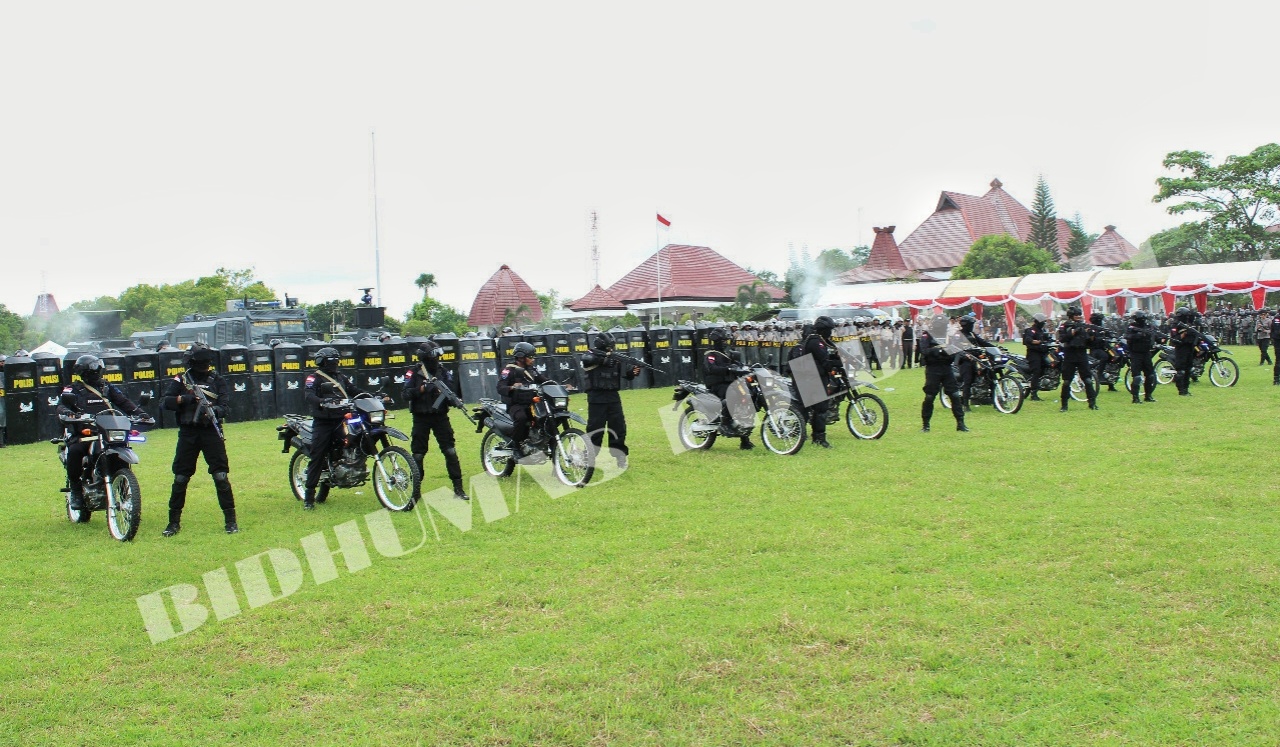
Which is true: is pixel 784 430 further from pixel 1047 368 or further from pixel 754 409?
pixel 1047 368

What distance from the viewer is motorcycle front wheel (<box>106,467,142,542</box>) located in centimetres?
845

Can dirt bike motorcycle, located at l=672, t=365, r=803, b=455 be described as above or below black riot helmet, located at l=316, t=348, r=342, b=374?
below

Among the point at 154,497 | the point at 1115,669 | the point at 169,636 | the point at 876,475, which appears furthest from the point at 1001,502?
the point at 154,497

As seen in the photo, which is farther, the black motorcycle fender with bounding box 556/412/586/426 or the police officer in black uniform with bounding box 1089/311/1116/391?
the police officer in black uniform with bounding box 1089/311/1116/391

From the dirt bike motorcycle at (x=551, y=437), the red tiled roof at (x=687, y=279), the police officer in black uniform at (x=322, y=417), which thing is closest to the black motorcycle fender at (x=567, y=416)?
the dirt bike motorcycle at (x=551, y=437)

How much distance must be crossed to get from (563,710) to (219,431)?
18.2 ft

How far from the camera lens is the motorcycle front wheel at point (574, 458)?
10406 millimetres

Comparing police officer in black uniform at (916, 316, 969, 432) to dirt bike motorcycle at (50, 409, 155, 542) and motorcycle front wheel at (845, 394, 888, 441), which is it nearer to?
motorcycle front wheel at (845, 394, 888, 441)

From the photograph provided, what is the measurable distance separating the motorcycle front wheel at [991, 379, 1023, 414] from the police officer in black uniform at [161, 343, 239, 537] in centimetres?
1190

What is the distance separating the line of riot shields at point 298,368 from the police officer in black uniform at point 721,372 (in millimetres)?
4769

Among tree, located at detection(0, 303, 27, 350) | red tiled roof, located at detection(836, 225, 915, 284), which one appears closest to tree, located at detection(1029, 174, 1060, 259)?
red tiled roof, located at detection(836, 225, 915, 284)

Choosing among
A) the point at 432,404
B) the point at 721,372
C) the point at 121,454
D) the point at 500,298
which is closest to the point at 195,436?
the point at 121,454

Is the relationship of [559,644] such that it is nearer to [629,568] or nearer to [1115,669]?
[629,568]

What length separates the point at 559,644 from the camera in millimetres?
5508
